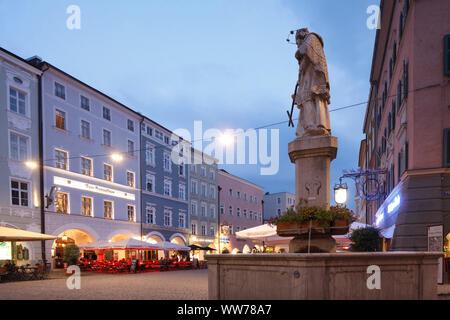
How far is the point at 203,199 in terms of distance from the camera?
4925 cm

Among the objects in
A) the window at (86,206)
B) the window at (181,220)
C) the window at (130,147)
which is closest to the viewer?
the window at (86,206)

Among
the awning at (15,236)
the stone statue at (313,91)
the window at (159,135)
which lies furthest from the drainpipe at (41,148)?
the stone statue at (313,91)

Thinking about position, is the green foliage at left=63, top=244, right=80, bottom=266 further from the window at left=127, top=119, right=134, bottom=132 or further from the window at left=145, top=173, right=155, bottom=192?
the window at left=127, top=119, right=134, bottom=132

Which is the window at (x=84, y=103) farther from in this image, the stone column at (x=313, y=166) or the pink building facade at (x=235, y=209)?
the pink building facade at (x=235, y=209)

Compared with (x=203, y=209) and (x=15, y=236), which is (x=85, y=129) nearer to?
(x=15, y=236)

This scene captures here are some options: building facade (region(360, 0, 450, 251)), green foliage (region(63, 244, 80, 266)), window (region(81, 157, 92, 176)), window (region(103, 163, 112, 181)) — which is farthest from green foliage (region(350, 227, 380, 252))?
window (region(103, 163, 112, 181))

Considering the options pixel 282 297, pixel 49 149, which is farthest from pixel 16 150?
pixel 282 297

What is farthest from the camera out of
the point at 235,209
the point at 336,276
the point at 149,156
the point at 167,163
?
the point at 235,209

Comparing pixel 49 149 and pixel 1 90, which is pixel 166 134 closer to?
pixel 49 149

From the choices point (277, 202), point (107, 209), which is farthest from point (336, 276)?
point (277, 202)

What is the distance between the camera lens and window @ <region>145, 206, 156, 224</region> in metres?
37.4

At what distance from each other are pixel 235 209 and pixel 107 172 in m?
28.3

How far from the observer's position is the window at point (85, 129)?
30.1 metres

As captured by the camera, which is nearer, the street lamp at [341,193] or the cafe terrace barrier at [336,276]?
the cafe terrace barrier at [336,276]
